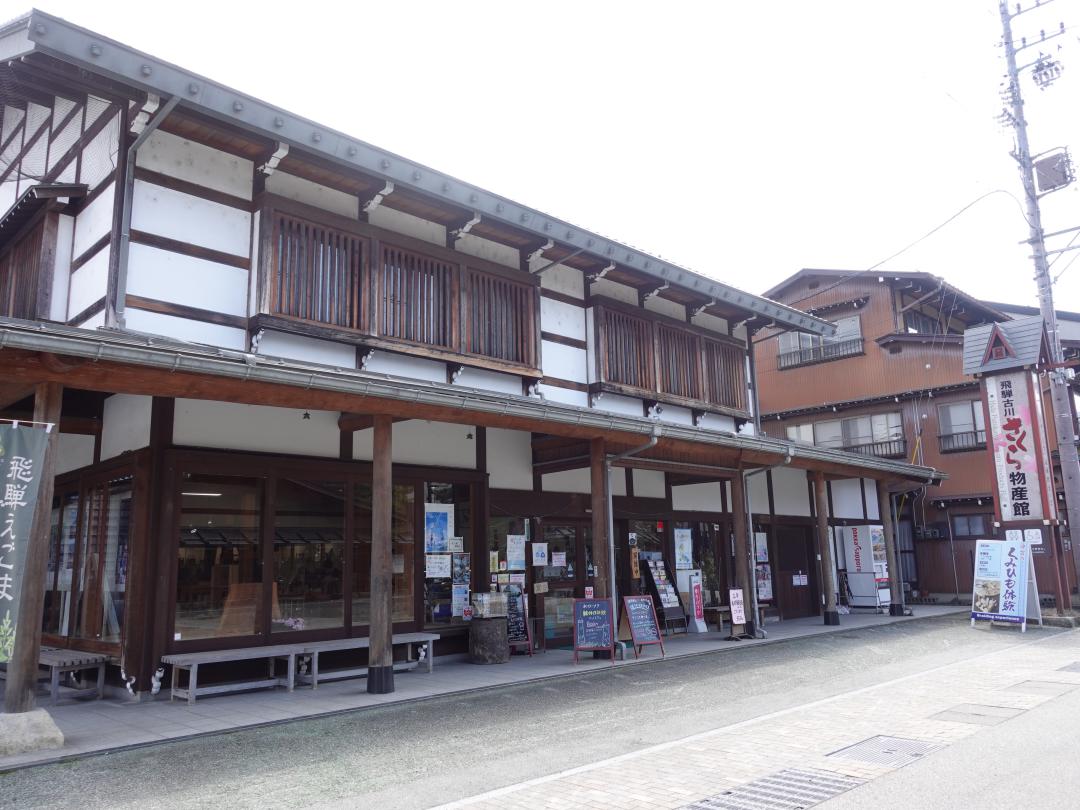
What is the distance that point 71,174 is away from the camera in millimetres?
10312

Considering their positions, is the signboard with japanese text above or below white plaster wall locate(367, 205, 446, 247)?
below

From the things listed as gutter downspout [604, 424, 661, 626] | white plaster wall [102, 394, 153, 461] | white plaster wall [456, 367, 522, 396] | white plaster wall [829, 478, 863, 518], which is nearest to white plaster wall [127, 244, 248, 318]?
white plaster wall [102, 394, 153, 461]

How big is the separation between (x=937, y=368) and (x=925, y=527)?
488cm

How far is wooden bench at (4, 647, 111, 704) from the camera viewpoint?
881 centimetres

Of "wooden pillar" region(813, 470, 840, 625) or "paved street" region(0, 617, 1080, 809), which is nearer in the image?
"paved street" region(0, 617, 1080, 809)

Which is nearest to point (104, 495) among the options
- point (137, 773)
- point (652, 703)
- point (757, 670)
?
point (137, 773)

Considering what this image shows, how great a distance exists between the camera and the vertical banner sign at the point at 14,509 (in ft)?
20.6

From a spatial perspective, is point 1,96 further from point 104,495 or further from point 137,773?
point 137,773

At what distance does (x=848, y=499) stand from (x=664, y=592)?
8.79 meters

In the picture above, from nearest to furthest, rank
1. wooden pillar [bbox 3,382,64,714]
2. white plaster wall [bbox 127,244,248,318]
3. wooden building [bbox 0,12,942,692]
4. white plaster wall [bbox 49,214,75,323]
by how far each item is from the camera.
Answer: wooden pillar [bbox 3,382,64,714]
wooden building [bbox 0,12,942,692]
white plaster wall [bbox 127,244,248,318]
white plaster wall [bbox 49,214,75,323]

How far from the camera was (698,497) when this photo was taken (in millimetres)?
16891

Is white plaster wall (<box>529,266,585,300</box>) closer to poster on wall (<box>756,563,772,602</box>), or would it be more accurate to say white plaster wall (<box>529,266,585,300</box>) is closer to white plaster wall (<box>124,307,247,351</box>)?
white plaster wall (<box>124,307,247,351</box>)

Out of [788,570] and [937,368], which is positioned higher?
[937,368]

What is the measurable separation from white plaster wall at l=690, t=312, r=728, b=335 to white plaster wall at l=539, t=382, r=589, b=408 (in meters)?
3.83
